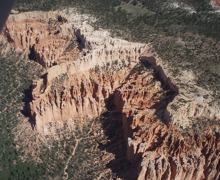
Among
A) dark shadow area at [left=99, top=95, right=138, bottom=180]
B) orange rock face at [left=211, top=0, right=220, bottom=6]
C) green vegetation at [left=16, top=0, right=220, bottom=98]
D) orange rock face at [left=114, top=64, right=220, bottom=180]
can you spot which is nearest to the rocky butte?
orange rock face at [left=114, top=64, right=220, bottom=180]

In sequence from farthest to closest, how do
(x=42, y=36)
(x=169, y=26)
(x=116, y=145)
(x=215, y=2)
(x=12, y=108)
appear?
(x=215, y=2)
(x=42, y=36)
(x=169, y=26)
(x=12, y=108)
(x=116, y=145)

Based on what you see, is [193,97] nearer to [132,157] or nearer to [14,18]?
[132,157]

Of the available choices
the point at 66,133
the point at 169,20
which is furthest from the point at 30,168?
the point at 169,20

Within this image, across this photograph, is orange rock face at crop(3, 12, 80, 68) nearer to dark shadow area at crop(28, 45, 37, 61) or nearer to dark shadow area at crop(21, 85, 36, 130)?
dark shadow area at crop(28, 45, 37, 61)

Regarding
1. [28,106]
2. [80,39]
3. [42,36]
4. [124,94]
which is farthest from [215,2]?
[28,106]

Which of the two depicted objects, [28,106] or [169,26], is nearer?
[28,106]

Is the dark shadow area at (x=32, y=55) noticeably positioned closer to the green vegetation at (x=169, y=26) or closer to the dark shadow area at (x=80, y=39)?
the green vegetation at (x=169, y=26)

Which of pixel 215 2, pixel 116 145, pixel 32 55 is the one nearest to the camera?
pixel 116 145

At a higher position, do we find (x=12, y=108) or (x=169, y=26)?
(x=169, y=26)

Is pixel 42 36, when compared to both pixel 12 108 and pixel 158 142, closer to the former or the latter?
pixel 12 108
